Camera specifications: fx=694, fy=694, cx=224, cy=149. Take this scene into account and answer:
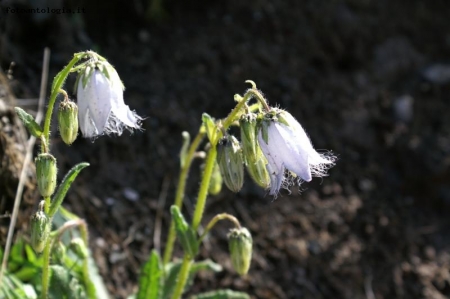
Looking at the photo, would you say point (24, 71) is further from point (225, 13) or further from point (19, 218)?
point (225, 13)

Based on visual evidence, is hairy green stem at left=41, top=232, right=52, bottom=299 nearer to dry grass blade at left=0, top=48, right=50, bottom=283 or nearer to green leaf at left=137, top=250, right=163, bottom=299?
dry grass blade at left=0, top=48, right=50, bottom=283

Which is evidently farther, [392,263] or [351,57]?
[351,57]

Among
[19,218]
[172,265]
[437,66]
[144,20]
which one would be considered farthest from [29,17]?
[437,66]

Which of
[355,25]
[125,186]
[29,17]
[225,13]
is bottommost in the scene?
[125,186]

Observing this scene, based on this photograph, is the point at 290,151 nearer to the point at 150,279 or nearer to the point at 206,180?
the point at 206,180

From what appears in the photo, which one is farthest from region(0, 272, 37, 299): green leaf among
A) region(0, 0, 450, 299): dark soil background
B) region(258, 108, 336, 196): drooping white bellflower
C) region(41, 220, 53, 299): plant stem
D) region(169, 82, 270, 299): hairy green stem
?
region(258, 108, 336, 196): drooping white bellflower

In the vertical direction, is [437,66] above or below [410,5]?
below
